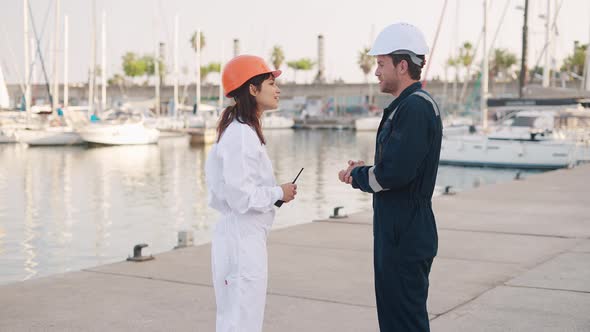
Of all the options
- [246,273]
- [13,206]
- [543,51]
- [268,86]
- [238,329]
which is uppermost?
[543,51]

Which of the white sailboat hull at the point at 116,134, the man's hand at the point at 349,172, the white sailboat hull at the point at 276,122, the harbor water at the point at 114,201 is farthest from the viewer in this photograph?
the white sailboat hull at the point at 276,122

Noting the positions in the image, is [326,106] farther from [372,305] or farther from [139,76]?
[372,305]

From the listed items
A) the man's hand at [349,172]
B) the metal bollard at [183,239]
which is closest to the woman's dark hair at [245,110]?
the man's hand at [349,172]

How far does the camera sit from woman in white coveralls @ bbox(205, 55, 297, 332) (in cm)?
462

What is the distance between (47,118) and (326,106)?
78565 millimetres

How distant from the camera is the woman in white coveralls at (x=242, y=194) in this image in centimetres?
462

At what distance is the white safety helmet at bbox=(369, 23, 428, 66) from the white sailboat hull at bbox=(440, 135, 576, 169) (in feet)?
104

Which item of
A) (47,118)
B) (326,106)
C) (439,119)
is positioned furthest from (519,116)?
(326,106)

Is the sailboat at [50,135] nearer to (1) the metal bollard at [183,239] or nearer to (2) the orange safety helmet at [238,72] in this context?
(1) the metal bollard at [183,239]

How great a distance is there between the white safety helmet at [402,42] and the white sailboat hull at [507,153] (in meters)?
31.8

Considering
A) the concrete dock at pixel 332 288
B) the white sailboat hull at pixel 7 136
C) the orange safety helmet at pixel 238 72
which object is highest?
the orange safety helmet at pixel 238 72

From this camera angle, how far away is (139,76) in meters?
186

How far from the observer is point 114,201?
89.8 feet

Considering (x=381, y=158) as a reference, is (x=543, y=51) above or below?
above
